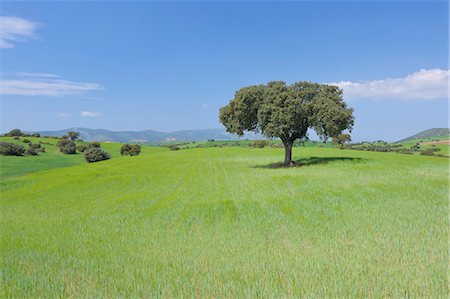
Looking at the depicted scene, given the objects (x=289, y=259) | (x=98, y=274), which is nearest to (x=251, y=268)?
(x=289, y=259)

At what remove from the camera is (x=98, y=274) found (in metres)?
7.59

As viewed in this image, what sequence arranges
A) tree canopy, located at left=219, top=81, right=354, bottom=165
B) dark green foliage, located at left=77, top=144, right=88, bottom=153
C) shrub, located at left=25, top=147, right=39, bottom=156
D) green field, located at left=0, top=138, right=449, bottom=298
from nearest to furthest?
1. green field, located at left=0, top=138, right=449, bottom=298
2. tree canopy, located at left=219, top=81, right=354, bottom=165
3. shrub, located at left=25, top=147, right=39, bottom=156
4. dark green foliage, located at left=77, top=144, right=88, bottom=153

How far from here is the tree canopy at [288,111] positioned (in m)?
39.6

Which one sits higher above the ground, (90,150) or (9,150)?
(9,150)

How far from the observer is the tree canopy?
39562mm

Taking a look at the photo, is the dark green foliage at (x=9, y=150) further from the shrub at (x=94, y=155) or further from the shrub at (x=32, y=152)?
the shrub at (x=94, y=155)

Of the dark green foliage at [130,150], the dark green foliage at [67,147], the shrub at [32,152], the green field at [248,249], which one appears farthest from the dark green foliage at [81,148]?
the green field at [248,249]

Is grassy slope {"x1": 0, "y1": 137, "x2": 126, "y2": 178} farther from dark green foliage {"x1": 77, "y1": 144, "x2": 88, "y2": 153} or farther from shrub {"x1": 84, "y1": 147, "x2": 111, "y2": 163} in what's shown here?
dark green foliage {"x1": 77, "y1": 144, "x2": 88, "y2": 153}

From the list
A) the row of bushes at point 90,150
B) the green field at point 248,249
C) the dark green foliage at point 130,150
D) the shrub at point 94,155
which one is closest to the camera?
the green field at point 248,249

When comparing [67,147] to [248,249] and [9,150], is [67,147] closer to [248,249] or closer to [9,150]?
[9,150]

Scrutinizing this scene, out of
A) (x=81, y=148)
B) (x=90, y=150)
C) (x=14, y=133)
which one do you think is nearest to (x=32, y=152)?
(x=90, y=150)

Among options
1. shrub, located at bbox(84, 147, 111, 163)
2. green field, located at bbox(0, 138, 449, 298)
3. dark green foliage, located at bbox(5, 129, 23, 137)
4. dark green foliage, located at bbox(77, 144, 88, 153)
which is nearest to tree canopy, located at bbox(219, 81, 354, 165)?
green field, located at bbox(0, 138, 449, 298)

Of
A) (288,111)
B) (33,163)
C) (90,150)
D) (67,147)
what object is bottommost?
(33,163)

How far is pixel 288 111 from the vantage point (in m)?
39.3
